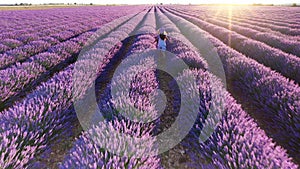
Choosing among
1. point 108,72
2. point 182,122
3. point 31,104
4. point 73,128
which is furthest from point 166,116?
point 108,72

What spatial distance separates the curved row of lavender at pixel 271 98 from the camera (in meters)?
2.86

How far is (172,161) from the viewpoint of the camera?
2600mm

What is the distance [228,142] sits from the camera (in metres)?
2.18

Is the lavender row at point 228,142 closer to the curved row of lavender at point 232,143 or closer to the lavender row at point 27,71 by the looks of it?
the curved row of lavender at point 232,143

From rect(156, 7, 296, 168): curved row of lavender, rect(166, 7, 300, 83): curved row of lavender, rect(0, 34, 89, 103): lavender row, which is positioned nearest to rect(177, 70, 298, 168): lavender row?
rect(156, 7, 296, 168): curved row of lavender

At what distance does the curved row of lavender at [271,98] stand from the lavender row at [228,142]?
1.44 feet

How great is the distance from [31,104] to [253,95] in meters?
3.92

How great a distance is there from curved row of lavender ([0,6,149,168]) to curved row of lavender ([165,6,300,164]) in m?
3.19

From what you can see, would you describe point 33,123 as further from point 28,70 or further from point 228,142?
point 28,70

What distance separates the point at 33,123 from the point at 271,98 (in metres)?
3.63

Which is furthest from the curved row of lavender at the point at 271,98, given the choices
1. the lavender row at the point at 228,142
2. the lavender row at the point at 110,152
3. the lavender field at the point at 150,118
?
the lavender row at the point at 110,152

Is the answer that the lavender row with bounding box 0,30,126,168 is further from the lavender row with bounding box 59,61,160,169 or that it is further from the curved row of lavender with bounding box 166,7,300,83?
the curved row of lavender with bounding box 166,7,300,83

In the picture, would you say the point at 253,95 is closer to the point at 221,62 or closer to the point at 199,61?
the point at 199,61

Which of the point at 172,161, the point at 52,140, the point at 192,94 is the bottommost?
the point at 172,161
